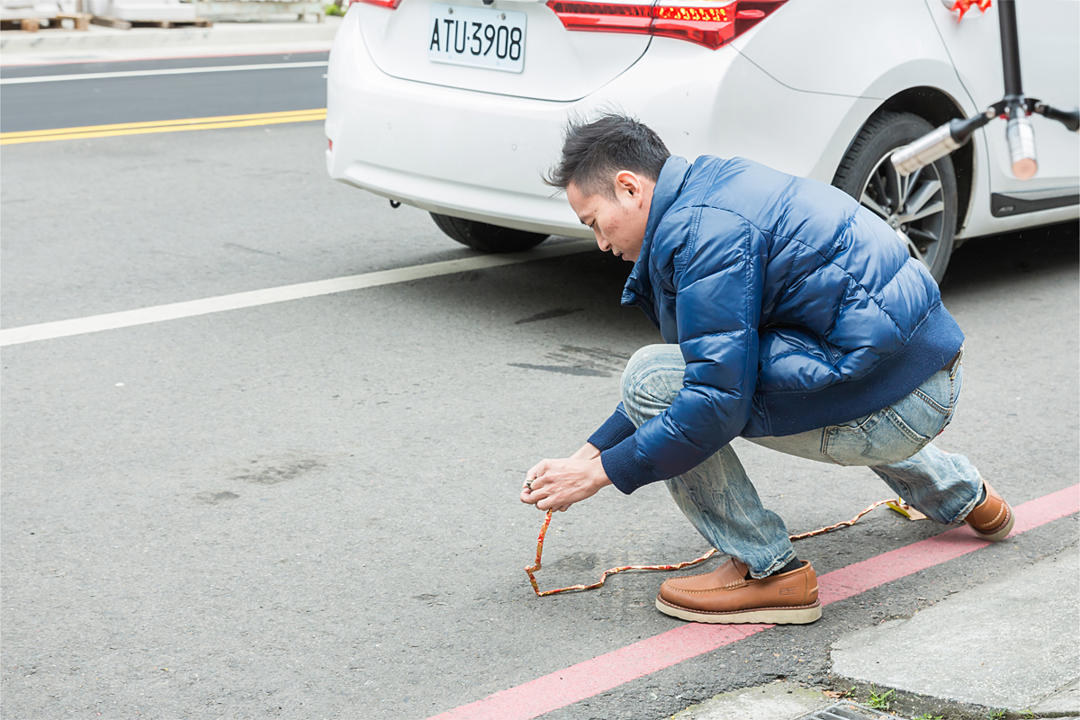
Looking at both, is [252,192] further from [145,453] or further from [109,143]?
[145,453]

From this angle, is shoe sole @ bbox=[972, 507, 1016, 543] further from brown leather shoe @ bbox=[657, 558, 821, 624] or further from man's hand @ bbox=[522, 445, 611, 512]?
man's hand @ bbox=[522, 445, 611, 512]

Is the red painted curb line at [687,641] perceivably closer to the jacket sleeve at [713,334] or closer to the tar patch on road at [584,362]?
the jacket sleeve at [713,334]

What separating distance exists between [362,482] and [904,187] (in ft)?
8.06

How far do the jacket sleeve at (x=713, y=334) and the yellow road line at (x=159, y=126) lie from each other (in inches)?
279

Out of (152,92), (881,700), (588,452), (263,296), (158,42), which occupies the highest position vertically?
(588,452)

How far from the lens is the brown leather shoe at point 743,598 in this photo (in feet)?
10.2

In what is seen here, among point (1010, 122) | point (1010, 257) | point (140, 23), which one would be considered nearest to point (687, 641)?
point (1010, 122)

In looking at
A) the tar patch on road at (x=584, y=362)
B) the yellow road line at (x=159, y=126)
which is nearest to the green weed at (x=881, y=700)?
the tar patch on road at (x=584, y=362)

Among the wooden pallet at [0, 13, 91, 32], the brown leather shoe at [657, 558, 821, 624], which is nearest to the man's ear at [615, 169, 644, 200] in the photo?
the brown leather shoe at [657, 558, 821, 624]

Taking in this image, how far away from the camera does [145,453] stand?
13.1 feet

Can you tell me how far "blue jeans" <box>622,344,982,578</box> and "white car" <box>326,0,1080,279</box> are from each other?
1729 millimetres

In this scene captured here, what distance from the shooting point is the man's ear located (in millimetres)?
2834

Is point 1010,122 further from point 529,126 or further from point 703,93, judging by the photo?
point 529,126

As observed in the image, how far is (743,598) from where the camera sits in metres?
3.13
